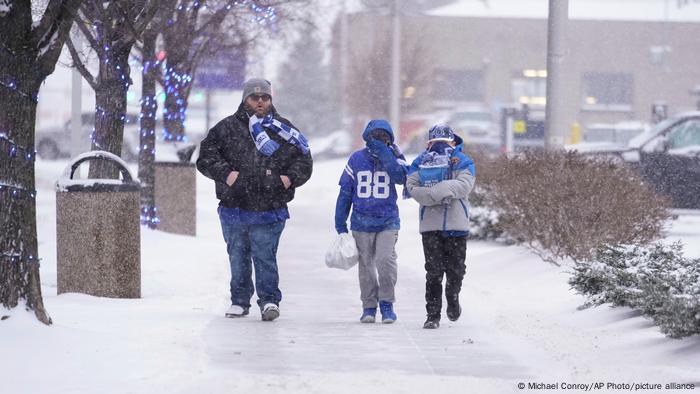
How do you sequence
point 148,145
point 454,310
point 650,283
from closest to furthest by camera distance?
point 650,283, point 454,310, point 148,145

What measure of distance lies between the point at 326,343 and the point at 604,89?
2316 inches

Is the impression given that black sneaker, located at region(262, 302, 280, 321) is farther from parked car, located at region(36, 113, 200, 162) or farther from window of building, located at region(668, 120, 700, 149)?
parked car, located at region(36, 113, 200, 162)

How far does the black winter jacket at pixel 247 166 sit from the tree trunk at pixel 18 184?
1.79 meters

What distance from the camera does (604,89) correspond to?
6588 cm

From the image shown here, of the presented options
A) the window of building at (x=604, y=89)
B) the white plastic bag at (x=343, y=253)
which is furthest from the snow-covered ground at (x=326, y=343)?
the window of building at (x=604, y=89)

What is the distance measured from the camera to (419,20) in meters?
64.2

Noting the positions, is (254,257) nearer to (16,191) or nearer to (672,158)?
(16,191)

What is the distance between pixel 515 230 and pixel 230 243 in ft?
14.3

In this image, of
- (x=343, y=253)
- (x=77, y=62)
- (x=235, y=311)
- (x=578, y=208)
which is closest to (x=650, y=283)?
(x=343, y=253)

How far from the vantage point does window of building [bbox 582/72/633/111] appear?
2586 inches

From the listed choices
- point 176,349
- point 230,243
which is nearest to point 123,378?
point 176,349

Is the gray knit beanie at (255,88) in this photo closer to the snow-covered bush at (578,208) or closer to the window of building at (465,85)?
the snow-covered bush at (578,208)

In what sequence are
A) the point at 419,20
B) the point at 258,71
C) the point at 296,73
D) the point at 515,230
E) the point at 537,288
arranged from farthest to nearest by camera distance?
the point at 296,73 → the point at 419,20 → the point at 258,71 → the point at 515,230 → the point at 537,288

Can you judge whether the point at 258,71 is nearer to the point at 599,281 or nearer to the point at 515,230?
the point at 515,230
